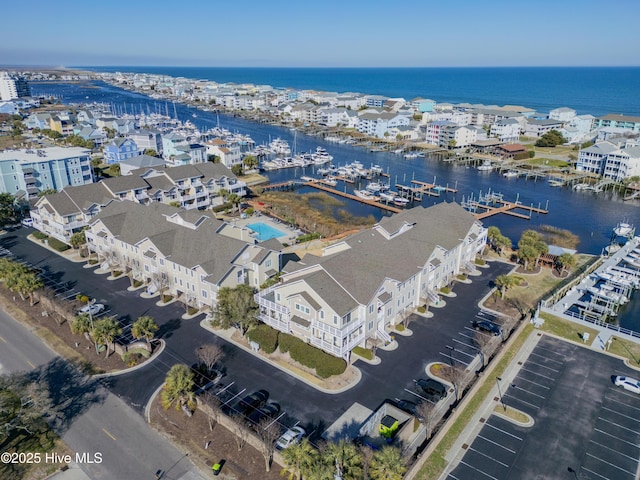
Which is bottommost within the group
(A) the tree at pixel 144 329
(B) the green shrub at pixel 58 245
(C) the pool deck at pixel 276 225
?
(C) the pool deck at pixel 276 225

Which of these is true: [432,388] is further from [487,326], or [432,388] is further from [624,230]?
[624,230]

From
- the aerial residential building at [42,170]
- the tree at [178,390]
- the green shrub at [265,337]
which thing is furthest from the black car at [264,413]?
the aerial residential building at [42,170]

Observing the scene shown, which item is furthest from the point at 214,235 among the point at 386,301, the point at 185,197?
the point at 185,197

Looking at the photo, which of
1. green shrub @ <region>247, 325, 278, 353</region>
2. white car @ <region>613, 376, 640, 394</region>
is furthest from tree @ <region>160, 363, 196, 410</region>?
white car @ <region>613, 376, 640, 394</region>

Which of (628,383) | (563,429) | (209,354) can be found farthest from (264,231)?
(628,383)

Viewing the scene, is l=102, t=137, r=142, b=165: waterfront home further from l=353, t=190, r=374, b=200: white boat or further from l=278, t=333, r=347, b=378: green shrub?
l=278, t=333, r=347, b=378: green shrub

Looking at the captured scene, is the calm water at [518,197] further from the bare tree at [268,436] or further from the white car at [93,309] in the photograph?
the white car at [93,309]

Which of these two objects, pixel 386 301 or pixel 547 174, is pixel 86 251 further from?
pixel 547 174
